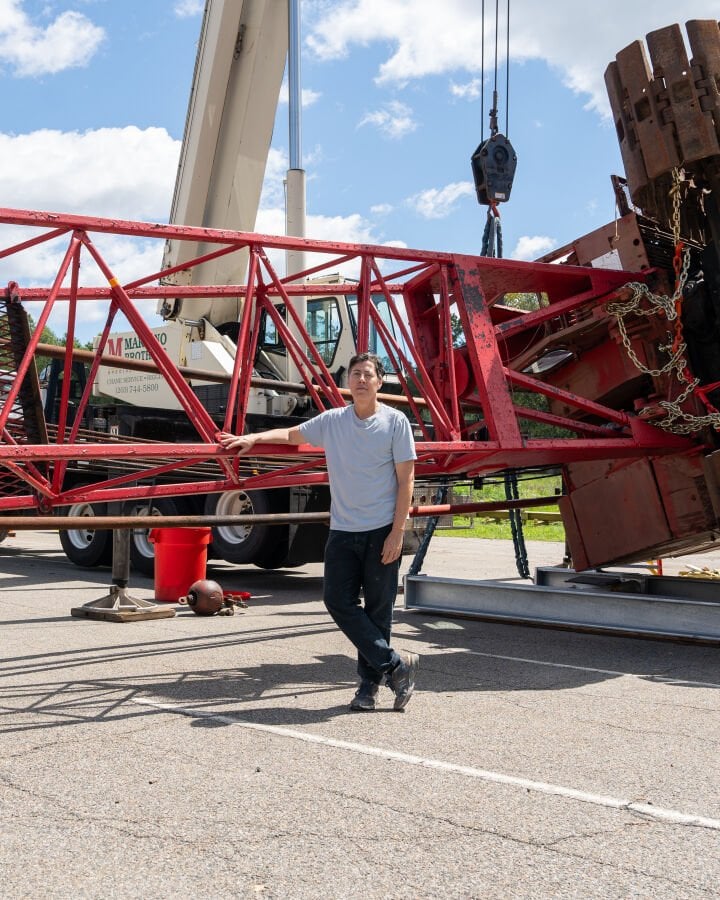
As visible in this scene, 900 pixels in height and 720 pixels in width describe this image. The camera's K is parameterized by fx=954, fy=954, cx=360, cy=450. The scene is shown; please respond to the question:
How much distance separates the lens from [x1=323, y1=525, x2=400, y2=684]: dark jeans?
16.8 ft

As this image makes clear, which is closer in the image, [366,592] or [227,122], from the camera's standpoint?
[366,592]

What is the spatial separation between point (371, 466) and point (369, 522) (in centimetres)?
30

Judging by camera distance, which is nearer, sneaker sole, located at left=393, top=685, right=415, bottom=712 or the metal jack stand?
sneaker sole, located at left=393, top=685, right=415, bottom=712

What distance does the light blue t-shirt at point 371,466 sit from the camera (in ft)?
16.8

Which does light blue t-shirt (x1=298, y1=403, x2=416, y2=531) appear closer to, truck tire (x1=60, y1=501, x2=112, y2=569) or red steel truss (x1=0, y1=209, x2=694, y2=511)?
red steel truss (x1=0, y1=209, x2=694, y2=511)

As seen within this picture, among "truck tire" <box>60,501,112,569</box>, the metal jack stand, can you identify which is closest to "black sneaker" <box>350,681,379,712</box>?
the metal jack stand

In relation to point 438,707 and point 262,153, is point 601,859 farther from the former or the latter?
point 262,153

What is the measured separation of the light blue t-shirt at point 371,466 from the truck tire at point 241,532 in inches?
251

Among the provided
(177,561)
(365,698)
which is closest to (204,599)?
(177,561)

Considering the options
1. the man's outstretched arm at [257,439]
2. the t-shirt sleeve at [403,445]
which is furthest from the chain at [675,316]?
the man's outstretched arm at [257,439]

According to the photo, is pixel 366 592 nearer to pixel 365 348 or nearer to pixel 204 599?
pixel 365 348

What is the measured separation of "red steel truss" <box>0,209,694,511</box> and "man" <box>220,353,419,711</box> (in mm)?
637

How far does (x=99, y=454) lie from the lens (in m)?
4.96

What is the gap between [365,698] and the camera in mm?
5113
